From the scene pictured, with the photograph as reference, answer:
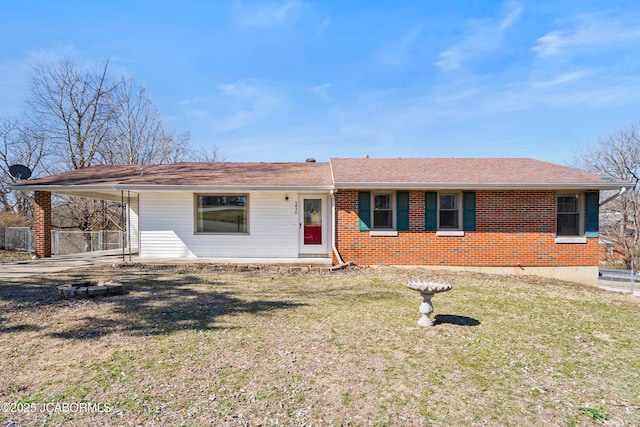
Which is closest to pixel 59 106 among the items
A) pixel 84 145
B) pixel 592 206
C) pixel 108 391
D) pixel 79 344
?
pixel 84 145

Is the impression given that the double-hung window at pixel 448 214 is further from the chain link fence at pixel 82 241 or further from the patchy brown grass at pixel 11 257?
the patchy brown grass at pixel 11 257

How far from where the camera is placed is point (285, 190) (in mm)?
10789

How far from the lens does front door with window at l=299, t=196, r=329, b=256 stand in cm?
1187

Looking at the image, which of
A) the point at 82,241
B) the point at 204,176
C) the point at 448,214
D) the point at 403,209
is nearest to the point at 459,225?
the point at 448,214

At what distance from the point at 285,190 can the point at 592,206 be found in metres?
9.12

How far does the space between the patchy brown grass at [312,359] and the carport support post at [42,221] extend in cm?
525

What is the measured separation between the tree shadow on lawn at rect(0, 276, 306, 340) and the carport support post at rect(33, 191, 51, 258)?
4.87 m

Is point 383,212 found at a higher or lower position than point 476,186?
lower

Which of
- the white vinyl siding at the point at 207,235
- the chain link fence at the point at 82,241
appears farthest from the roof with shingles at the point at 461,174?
the chain link fence at the point at 82,241

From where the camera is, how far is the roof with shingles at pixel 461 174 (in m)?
10.2

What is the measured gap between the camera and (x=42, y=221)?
38.7 ft

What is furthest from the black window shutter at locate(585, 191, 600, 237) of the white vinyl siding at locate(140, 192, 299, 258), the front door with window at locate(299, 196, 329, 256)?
the white vinyl siding at locate(140, 192, 299, 258)

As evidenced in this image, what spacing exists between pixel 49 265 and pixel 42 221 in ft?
6.75

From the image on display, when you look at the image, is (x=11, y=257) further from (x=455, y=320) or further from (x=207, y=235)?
(x=455, y=320)
